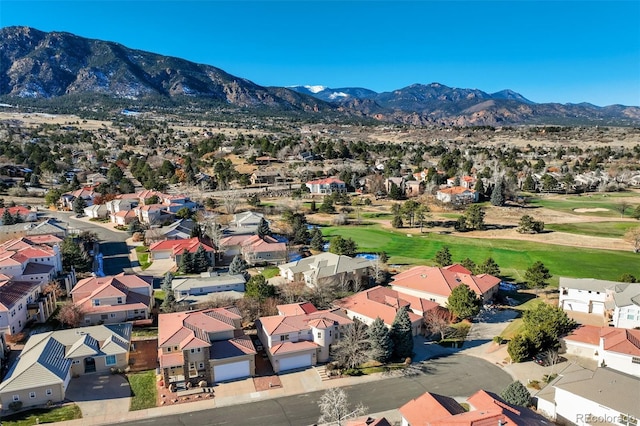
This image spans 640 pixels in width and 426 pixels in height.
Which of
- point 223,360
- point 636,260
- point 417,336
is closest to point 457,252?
point 636,260

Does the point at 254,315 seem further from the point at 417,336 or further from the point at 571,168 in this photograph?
the point at 571,168

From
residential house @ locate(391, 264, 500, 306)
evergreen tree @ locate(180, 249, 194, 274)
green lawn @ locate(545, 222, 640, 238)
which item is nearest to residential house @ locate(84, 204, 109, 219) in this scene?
evergreen tree @ locate(180, 249, 194, 274)

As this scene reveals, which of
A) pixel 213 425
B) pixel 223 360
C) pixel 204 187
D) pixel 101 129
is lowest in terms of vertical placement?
pixel 213 425

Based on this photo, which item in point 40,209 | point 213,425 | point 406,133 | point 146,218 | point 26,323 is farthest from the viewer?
point 406,133

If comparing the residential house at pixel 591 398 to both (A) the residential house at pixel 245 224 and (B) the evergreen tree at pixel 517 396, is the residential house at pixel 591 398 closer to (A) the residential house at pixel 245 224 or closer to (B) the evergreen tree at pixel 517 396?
(B) the evergreen tree at pixel 517 396

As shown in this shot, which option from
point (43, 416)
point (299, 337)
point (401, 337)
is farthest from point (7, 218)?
point (401, 337)

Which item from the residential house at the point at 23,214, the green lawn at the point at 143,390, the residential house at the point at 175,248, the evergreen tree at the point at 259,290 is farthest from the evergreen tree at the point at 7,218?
the green lawn at the point at 143,390
